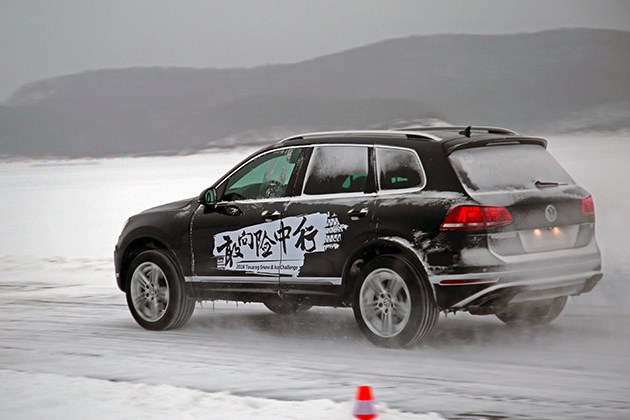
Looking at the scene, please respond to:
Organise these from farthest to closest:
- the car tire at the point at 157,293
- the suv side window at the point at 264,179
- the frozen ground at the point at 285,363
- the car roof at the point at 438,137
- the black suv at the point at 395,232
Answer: the car tire at the point at 157,293 < the suv side window at the point at 264,179 < the car roof at the point at 438,137 < the black suv at the point at 395,232 < the frozen ground at the point at 285,363

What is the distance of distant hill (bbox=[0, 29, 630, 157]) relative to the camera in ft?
310

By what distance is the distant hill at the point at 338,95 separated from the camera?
3718 inches

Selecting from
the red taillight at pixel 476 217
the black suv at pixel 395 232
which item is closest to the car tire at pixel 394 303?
the black suv at pixel 395 232

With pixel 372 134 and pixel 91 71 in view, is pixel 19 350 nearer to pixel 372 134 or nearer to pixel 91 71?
pixel 372 134

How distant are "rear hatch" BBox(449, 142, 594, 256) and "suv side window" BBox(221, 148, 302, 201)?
1.72m

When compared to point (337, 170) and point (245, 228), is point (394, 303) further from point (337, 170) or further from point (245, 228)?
point (245, 228)

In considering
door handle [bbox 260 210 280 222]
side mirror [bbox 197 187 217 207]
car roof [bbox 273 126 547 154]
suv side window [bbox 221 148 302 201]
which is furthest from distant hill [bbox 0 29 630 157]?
door handle [bbox 260 210 280 222]

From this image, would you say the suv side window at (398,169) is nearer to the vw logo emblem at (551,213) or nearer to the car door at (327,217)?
the car door at (327,217)

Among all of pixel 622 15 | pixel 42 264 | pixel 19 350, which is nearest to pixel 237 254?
pixel 19 350

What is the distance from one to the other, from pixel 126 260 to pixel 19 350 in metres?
1.66

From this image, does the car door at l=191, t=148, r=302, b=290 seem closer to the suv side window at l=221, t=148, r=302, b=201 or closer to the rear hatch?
the suv side window at l=221, t=148, r=302, b=201

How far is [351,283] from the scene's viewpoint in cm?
958

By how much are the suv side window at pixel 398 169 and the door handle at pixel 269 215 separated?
1.06m

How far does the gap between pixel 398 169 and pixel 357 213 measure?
0.49 m
